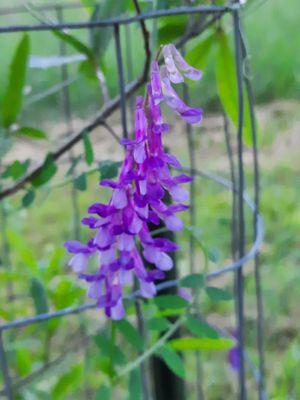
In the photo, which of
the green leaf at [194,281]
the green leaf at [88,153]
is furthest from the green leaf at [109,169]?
the green leaf at [194,281]

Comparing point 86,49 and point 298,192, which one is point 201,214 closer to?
point 298,192

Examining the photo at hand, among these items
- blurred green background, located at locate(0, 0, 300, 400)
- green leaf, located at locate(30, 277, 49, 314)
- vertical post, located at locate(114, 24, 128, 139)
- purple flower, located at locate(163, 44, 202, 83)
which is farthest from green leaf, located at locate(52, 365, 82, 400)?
purple flower, located at locate(163, 44, 202, 83)

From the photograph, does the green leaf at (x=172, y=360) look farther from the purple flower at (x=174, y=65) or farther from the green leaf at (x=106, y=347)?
the purple flower at (x=174, y=65)

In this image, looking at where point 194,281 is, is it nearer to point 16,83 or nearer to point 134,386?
point 134,386

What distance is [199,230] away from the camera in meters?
0.67

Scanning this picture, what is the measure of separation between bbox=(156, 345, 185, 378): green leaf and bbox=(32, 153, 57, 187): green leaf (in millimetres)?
194

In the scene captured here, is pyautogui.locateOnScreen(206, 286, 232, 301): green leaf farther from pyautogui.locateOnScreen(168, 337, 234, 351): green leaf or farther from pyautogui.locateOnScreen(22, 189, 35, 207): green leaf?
pyautogui.locateOnScreen(22, 189, 35, 207): green leaf

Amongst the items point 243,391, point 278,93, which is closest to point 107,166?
point 243,391

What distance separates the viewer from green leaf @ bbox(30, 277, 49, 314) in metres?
0.74

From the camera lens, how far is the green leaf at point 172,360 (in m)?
0.67

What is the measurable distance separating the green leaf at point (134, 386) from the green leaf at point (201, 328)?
0.07 meters

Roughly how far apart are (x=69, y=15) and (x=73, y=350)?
8.63 feet

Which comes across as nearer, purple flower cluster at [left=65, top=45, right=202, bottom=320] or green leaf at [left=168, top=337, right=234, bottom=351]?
purple flower cluster at [left=65, top=45, right=202, bottom=320]

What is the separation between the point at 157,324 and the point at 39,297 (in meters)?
0.14
